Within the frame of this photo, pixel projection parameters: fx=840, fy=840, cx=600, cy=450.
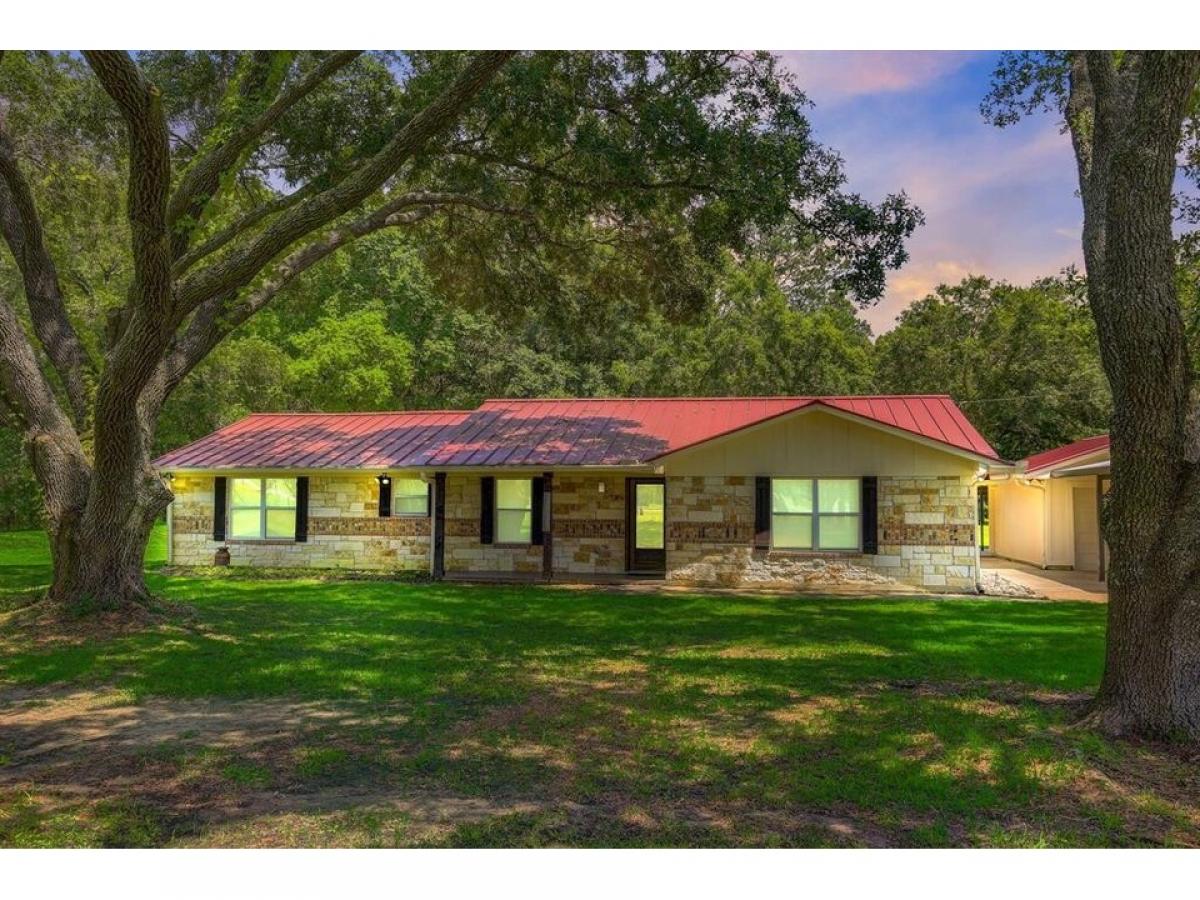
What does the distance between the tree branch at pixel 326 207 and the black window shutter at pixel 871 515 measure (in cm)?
895

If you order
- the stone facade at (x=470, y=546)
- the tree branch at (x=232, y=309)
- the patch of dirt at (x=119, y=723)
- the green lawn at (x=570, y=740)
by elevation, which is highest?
the tree branch at (x=232, y=309)

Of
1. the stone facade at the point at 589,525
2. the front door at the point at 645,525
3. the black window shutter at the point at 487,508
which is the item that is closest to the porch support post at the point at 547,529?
the stone facade at the point at 589,525

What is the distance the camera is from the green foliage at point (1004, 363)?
24.9m

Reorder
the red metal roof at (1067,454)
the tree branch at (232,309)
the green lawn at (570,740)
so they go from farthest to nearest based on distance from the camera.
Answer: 1. the red metal roof at (1067,454)
2. the tree branch at (232,309)
3. the green lawn at (570,740)

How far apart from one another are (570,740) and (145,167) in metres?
5.45

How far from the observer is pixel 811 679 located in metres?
7.19

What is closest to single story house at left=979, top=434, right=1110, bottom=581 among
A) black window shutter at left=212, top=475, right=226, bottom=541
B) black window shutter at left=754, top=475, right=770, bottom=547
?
black window shutter at left=754, top=475, right=770, bottom=547

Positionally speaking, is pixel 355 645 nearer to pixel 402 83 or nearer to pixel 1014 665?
pixel 1014 665

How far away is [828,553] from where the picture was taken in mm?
13852

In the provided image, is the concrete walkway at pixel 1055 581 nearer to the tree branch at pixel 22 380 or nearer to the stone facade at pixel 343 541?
the stone facade at pixel 343 541

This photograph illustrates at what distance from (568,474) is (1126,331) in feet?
35.2

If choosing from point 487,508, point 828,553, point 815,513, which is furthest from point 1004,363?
point 487,508

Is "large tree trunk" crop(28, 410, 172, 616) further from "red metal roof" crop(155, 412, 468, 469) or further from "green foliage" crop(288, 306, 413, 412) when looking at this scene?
"green foliage" crop(288, 306, 413, 412)

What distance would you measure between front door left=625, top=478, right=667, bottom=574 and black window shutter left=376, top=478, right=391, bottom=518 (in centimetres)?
451
